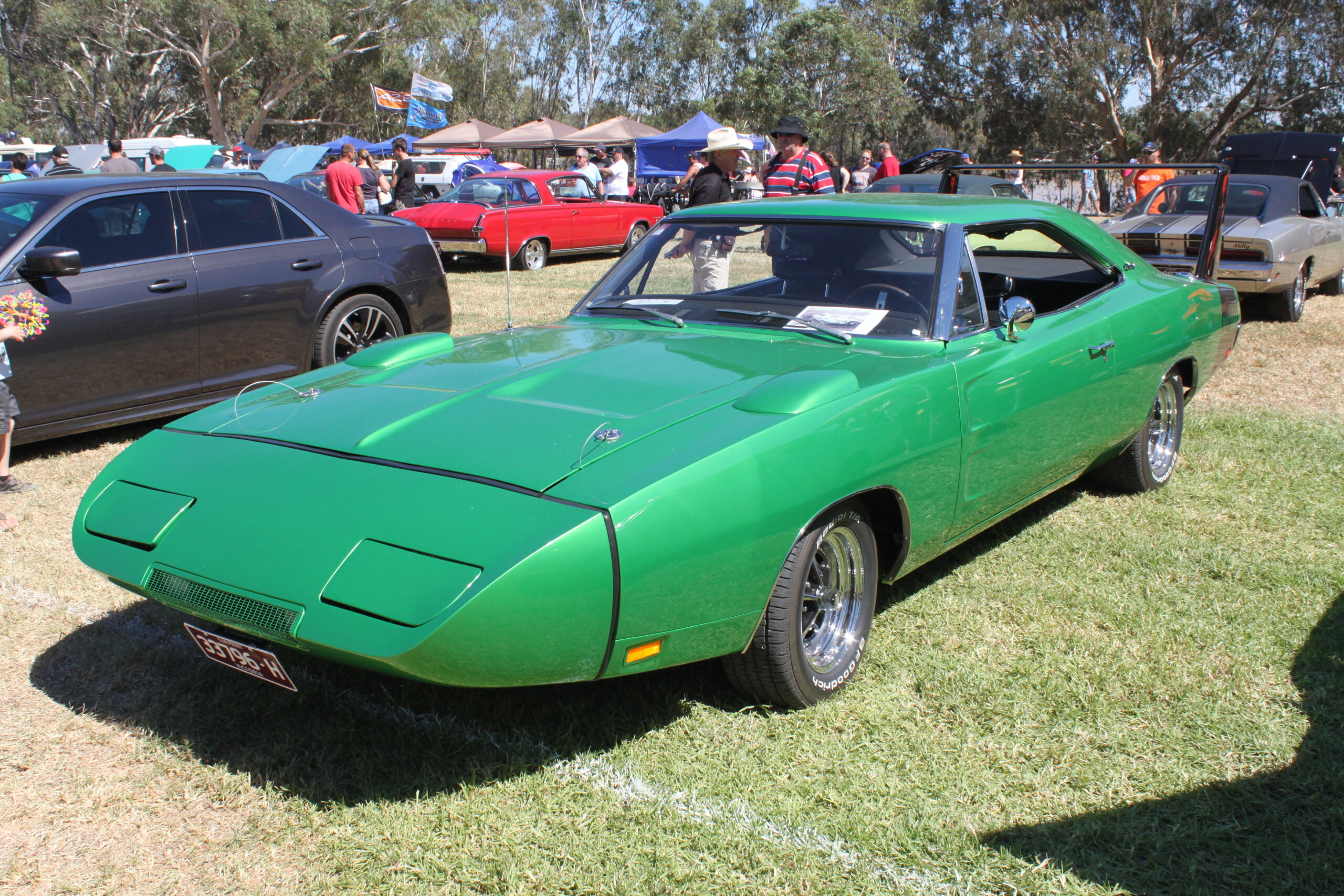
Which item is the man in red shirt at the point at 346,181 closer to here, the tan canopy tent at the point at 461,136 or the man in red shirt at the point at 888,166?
→ the man in red shirt at the point at 888,166

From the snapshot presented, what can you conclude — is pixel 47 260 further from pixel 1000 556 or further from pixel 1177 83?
pixel 1177 83

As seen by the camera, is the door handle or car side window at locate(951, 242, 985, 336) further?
the door handle

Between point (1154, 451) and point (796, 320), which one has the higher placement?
point (796, 320)

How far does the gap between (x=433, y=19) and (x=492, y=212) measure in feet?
120

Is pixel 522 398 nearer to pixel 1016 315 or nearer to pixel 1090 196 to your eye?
pixel 1016 315

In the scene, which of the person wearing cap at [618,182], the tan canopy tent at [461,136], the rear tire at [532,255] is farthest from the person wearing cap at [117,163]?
the tan canopy tent at [461,136]

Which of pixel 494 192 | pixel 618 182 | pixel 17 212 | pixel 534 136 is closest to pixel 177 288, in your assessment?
pixel 17 212

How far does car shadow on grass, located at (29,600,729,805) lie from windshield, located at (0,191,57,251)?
2.85 meters

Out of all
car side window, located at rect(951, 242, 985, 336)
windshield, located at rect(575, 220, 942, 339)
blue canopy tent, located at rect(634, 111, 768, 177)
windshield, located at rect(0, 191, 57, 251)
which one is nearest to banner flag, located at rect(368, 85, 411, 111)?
blue canopy tent, located at rect(634, 111, 768, 177)

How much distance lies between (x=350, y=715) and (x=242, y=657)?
1.62ft

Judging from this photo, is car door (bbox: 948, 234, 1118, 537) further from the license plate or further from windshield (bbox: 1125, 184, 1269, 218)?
windshield (bbox: 1125, 184, 1269, 218)

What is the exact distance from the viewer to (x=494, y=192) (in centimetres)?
1473

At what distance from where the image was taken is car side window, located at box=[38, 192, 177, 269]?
17.6 feet

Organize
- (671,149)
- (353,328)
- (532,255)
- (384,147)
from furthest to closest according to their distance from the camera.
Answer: (384,147), (671,149), (532,255), (353,328)
